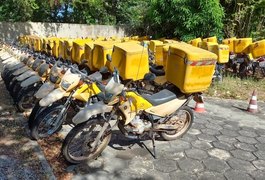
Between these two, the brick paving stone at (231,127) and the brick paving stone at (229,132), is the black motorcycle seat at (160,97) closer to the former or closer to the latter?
the brick paving stone at (229,132)

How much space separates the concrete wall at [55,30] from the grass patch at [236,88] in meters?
9.21

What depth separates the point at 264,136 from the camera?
5.12 m

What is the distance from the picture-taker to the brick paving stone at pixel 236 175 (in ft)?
12.6

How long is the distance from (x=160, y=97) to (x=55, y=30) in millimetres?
12689

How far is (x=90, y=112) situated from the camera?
12.3 feet

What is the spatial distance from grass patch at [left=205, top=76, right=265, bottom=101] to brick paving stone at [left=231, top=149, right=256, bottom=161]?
10.0ft

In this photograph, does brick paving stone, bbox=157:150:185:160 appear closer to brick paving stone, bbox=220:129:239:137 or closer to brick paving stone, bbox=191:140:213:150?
brick paving stone, bbox=191:140:213:150

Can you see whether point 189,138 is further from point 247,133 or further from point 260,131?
point 260,131

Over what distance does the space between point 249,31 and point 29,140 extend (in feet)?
35.9

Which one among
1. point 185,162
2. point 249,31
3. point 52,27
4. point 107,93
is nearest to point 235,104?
point 185,162

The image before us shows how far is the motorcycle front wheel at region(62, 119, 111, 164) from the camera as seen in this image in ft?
12.6

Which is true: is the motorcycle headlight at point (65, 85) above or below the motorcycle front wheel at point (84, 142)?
above

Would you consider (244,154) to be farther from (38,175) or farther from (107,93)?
(38,175)

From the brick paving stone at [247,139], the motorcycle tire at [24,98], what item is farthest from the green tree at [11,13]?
the brick paving stone at [247,139]
